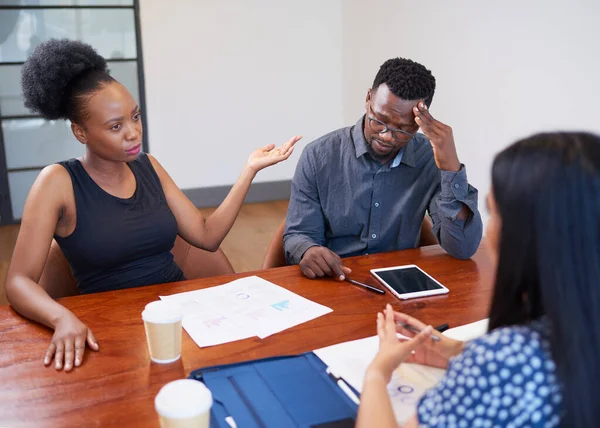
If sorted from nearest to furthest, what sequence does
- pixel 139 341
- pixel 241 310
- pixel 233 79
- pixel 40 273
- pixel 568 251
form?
1. pixel 568 251
2. pixel 139 341
3. pixel 241 310
4. pixel 40 273
5. pixel 233 79

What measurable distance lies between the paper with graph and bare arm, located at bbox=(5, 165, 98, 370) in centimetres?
25

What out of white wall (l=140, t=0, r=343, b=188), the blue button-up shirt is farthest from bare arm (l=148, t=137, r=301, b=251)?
white wall (l=140, t=0, r=343, b=188)

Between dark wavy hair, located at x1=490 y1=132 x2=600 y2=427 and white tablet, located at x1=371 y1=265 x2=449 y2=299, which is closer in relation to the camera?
dark wavy hair, located at x1=490 y1=132 x2=600 y2=427

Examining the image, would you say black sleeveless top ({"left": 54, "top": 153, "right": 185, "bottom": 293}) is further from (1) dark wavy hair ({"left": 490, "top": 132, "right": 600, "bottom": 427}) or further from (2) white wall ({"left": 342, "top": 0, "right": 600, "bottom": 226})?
(2) white wall ({"left": 342, "top": 0, "right": 600, "bottom": 226})

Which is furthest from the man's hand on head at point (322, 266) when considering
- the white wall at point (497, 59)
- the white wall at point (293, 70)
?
the white wall at point (293, 70)

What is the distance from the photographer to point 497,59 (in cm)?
342

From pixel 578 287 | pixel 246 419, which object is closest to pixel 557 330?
pixel 578 287

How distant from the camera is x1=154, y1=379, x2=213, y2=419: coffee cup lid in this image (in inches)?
32.1

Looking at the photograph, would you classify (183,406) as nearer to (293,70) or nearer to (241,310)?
(241,310)

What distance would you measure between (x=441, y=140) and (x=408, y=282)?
0.46 meters

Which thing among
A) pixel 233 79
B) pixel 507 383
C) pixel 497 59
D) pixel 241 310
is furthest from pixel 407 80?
pixel 233 79

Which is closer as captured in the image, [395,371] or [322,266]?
[395,371]

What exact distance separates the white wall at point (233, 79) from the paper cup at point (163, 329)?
409cm

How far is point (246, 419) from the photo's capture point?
967mm
